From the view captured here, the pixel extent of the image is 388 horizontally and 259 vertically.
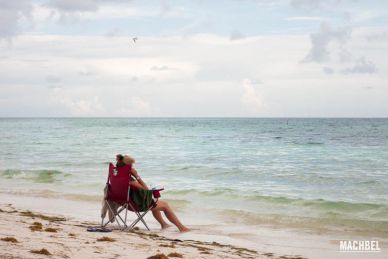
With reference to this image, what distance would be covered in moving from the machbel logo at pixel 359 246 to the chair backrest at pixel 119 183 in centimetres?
375

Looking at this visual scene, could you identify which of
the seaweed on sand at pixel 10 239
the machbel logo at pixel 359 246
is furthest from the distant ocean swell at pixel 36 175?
the seaweed on sand at pixel 10 239

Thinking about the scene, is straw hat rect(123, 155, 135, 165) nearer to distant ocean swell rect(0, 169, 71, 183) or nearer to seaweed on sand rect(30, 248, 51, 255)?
seaweed on sand rect(30, 248, 51, 255)

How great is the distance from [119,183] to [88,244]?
2.22 metres

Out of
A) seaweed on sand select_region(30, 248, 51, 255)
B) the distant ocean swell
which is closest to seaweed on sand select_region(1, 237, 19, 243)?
seaweed on sand select_region(30, 248, 51, 255)

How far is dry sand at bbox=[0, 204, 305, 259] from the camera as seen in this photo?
246 inches

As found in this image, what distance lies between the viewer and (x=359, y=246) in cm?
881

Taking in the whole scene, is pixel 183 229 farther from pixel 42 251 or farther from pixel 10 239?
pixel 42 251

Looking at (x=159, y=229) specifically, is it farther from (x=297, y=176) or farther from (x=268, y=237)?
(x=297, y=176)

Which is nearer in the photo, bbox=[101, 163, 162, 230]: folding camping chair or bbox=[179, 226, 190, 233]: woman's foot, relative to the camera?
bbox=[101, 163, 162, 230]: folding camping chair

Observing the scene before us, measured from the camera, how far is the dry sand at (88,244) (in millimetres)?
6246

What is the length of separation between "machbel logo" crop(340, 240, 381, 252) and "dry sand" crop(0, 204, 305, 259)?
1.53 meters

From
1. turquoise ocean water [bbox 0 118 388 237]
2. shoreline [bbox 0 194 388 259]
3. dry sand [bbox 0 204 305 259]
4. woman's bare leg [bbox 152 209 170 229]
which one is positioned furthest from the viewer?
turquoise ocean water [bbox 0 118 388 237]

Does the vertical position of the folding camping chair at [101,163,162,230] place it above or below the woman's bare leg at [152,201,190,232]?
above

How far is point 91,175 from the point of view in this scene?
20.7m
